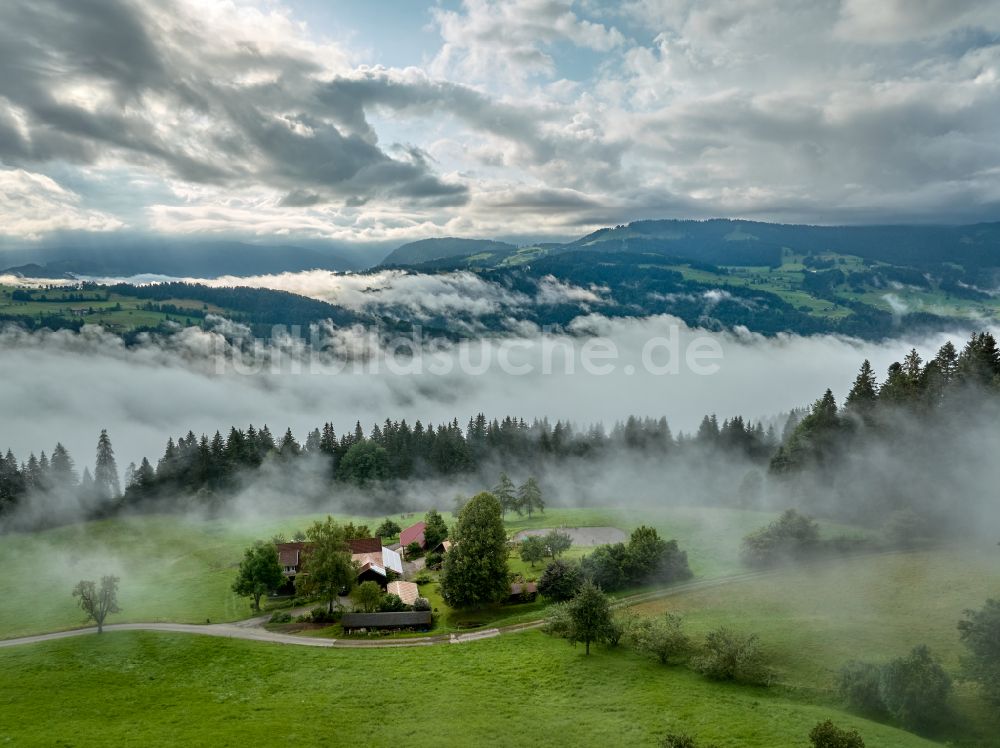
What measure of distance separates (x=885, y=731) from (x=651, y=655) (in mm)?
18739

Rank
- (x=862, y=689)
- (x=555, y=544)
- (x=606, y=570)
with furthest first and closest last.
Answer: (x=555, y=544) < (x=606, y=570) < (x=862, y=689)

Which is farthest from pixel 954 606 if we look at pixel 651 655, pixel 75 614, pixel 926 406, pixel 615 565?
pixel 75 614

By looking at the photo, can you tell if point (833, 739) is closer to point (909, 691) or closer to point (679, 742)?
point (679, 742)

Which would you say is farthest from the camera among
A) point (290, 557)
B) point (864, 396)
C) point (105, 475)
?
point (105, 475)

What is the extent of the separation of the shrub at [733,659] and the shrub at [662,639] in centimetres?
196

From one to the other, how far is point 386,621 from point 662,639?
30.6 metres

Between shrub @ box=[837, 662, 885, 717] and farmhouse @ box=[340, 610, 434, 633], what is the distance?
40.6 m

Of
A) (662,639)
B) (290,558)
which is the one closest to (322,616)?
→ (290,558)

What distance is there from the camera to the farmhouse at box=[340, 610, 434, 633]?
213 feet

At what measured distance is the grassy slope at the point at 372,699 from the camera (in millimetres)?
40906

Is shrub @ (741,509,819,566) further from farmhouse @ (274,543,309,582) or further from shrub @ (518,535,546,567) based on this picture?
farmhouse @ (274,543,309,582)

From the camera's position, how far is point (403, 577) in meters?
83.2

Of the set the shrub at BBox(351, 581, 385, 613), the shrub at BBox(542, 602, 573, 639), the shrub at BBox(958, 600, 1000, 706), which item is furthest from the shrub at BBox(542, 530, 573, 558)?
the shrub at BBox(958, 600, 1000, 706)

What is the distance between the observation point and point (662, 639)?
51.8m
